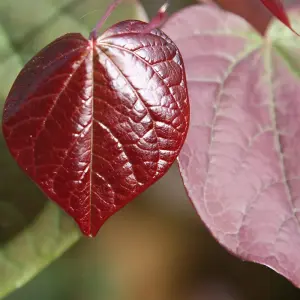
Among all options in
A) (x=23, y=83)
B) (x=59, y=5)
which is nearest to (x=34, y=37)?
(x=59, y=5)

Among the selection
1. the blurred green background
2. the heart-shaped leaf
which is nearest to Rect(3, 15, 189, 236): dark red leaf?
the heart-shaped leaf

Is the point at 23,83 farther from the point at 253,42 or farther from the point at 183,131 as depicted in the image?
the point at 253,42

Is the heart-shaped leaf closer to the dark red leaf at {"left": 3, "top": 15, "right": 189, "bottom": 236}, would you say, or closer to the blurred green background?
the dark red leaf at {"left": 3, "top": 15, "right": 189, "bottom": 236}

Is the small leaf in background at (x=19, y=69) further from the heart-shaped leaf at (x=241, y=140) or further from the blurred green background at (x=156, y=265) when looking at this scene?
the blurred green background at (x=156, y=265)

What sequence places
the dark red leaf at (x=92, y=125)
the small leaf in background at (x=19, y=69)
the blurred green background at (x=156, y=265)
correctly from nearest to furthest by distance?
the dark red leaf at (x=92, y=125) < the small leaf in background at (x=19, y=69) < the blurred green background at (x=156, y=265)

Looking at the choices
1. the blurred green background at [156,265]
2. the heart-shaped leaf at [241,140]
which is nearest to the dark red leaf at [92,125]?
the heart-shaped leaf at [241,140]

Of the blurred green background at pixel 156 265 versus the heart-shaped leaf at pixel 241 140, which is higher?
the heart-shaped leaf at pixel 241 140
